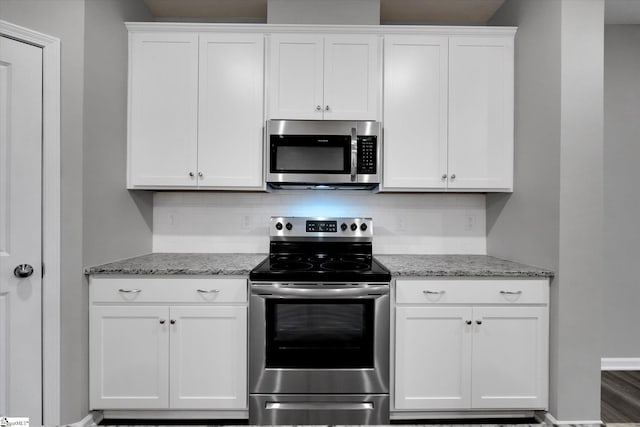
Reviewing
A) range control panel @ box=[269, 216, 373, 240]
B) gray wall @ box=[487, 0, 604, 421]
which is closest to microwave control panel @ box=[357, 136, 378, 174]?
range control panel @ box=[269, 216, 373, 240]

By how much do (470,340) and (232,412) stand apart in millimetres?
1468

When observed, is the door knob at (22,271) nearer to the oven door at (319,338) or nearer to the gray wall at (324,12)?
the oven door at (319,338)

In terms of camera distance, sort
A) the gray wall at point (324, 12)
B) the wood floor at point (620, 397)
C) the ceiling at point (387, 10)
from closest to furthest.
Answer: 1. the wood floor at point (620, 397)
2. the gray wall at point (324, 12)
3. the ceiling at point (387, 10)

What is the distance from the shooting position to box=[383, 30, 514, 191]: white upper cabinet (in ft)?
7.77

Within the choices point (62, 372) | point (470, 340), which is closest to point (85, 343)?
point (62, 372)

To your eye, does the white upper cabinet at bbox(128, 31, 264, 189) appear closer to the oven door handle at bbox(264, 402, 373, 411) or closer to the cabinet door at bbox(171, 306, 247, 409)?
the cabinet door at bbox(171, 306, 247, 409)

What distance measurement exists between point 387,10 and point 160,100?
1825mm

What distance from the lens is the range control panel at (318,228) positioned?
2.50 meters

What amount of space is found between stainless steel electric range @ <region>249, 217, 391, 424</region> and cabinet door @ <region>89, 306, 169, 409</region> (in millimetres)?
530

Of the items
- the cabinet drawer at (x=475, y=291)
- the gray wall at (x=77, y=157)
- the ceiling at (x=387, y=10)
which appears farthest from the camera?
the ceiling at (x=387, y=10)

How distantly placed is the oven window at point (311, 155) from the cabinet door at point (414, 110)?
12.5 inches

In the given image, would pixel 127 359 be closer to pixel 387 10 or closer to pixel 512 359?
pixel 512 359

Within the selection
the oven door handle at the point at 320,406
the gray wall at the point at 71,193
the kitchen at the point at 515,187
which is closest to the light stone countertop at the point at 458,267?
the kitchen at the point at 515,187

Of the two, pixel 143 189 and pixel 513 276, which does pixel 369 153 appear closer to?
pixel 513 276
